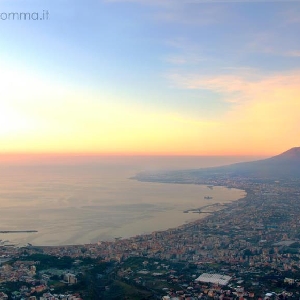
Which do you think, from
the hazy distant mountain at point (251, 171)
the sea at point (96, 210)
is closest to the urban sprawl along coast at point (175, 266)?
the sea at point (96, 210)

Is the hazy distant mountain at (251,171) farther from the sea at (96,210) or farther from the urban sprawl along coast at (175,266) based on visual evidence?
the urban sprawl along coast at (175,266)

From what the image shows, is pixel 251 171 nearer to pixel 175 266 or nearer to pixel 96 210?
pixel 96 210

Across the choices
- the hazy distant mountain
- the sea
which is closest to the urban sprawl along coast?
the sea

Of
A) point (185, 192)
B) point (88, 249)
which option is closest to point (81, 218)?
point (88, 249)

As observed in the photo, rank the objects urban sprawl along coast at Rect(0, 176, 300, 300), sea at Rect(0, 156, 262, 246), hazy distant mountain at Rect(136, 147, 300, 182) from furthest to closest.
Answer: hazy distant mountain at Rect(136, 147, 300, 182) < sea at Rect(0, 156, 262, 246) < urban sprawl along coast at Rect(0, 176, 300, 300)

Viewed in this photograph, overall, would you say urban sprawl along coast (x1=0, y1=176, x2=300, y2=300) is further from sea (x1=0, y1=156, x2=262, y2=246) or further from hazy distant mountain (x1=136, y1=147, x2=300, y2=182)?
hazy distant mountain (x1=136, y1=147, x2=300, y2=182)
